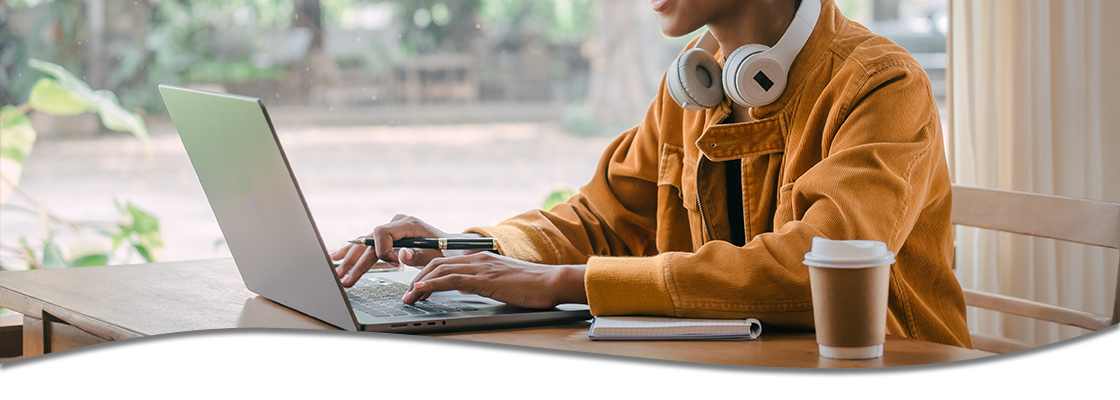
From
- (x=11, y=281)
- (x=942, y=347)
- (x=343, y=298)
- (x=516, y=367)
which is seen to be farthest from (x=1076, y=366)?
(x=11, y=281)

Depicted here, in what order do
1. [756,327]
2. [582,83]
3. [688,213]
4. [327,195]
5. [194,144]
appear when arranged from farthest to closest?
[582,83], [327,195], [688,213], [194,144], [756,327]

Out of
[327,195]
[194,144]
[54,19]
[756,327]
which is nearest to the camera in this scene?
[756,327]

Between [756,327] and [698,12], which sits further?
[698,12]

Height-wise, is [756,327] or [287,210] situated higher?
[287,210]

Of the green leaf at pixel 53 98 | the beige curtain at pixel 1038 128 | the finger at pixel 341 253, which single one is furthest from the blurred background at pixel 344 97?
the finger at pixel 341 253

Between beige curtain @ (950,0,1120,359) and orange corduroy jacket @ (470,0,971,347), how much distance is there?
2.72 feet

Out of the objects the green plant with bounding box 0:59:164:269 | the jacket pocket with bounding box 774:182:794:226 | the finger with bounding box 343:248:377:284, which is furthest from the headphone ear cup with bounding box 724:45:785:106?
the green plant with bounding box 0:59:164:269

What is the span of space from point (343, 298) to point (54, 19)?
2.04 m

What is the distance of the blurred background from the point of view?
246 cm

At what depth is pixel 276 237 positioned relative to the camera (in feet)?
3.02

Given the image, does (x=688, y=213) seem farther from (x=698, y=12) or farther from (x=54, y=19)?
(x=54, y=19)

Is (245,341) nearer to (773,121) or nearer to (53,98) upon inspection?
(773,121)

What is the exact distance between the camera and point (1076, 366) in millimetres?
1244

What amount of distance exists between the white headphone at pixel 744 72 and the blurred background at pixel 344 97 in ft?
4.53
